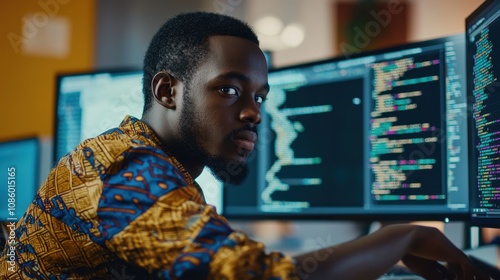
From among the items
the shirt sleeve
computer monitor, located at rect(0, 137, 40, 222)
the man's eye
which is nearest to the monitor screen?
computer monitor, located at rect(0, 137, 40, 222)

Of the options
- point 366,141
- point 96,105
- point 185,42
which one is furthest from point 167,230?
point 96,105

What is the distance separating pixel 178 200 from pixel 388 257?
11.1 inches

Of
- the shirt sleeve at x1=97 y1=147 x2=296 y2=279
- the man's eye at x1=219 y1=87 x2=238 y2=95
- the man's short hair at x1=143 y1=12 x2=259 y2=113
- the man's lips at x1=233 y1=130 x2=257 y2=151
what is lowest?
the shirt sleeve at x1=97 y1=147 x2=296 y2=279

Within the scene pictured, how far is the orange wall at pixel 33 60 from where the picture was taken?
192 centimetres

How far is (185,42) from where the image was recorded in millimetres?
862

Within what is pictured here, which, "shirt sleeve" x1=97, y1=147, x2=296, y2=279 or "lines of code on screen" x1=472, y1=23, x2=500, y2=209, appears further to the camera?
"lines of code on screen" x1=472, y1=23, x2=500, y2=209

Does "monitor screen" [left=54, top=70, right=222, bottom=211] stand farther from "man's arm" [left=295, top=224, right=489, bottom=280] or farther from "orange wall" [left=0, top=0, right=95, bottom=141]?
"man's arm" [left=295, top=224, right=489, bottom=280]

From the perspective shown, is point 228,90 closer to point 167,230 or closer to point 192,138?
point 192,138

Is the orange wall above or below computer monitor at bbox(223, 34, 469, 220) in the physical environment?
above

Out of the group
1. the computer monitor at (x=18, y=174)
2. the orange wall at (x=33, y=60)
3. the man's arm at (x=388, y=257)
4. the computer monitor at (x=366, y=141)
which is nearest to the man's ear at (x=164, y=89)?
the man's arm at (x=388, y=257)

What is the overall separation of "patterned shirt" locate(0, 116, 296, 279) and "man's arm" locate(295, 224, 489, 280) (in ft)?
0.23

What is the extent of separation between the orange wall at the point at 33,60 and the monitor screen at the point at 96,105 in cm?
40

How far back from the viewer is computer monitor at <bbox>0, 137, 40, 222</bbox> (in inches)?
61.4

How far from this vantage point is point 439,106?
1080 millimetres
